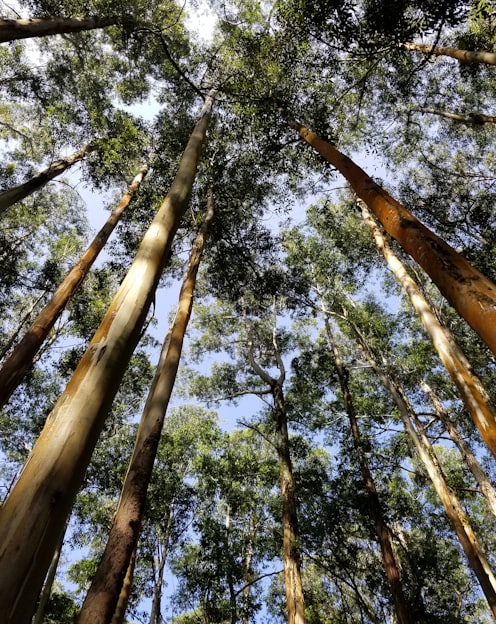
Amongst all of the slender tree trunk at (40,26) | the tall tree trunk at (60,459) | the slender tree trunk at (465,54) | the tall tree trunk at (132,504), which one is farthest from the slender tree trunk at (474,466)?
the slender tree trunk at (40,26)

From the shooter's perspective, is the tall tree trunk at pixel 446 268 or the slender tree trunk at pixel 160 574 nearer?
the tall tree trunk at pixel 446 268

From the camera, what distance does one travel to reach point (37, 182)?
26.8 ft

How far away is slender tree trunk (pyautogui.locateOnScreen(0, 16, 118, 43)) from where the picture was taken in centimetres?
594

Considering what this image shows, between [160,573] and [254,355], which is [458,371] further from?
[160,573]

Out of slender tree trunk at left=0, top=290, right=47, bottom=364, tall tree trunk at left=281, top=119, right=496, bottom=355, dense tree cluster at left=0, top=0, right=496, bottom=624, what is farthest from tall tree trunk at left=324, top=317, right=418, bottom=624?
slender tree trunk at left=0, top=290, right=47, bottom=364

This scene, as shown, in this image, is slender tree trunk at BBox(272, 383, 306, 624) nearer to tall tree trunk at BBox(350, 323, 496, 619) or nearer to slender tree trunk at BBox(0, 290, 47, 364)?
tall tree trunk at BBox(350, 323, 496, 619)

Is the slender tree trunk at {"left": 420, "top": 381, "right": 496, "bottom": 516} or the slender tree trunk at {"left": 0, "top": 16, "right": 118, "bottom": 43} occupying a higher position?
the slender tree trunk at {"left": 0, "top": 16, "right": 118, "bottom": 43}

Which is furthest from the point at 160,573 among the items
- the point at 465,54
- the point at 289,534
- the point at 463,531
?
the point at 465,54

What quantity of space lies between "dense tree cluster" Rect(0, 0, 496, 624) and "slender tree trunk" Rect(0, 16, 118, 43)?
0.06 metres

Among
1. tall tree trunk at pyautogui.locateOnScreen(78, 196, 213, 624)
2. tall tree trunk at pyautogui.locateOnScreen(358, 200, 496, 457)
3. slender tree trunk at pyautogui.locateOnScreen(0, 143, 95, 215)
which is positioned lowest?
tall tree trunk at pyautogui.locateOnScreen(78, 196, 213, 624)

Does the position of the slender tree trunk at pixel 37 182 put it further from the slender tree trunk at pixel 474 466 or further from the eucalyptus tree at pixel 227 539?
the slender tree trunk at pixel 474 466

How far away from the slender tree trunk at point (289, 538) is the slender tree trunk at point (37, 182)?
7.19 m

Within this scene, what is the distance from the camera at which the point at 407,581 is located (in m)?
12.2

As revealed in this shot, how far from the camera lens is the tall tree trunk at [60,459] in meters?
0.95
